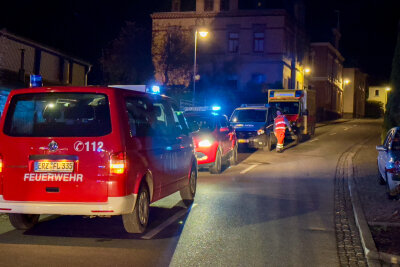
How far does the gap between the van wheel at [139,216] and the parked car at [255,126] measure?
628 inches

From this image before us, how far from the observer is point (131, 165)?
294 inches

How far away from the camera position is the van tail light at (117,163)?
7.27 m

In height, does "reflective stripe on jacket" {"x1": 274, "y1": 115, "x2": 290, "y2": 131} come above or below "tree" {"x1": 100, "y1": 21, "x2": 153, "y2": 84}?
below

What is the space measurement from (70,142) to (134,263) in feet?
6.20

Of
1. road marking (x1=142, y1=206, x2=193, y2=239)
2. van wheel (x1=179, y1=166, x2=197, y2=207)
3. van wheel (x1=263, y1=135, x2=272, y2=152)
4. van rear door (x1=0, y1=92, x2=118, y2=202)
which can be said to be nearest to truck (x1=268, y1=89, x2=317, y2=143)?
van wheel (x1=263, y1=135, x2=272, y2=152)

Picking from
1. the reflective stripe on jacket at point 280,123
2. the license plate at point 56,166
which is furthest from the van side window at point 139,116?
the reflective stripe on jacket at point 280,123

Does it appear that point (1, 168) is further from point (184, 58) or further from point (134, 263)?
point (184, 58)

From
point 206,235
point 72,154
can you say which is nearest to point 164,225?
point 206,235

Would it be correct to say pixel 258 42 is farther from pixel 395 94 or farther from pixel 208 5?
pixel 395 94

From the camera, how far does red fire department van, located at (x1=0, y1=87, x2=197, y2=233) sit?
7.28 meters

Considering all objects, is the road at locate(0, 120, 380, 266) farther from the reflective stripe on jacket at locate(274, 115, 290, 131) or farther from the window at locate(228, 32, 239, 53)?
the window at locate(228, 32, 239, 53)

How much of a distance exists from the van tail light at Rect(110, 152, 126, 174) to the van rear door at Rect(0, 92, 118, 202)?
2.9 inches

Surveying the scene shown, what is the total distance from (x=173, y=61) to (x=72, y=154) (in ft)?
149

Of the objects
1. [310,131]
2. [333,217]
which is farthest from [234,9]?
[333,217]
